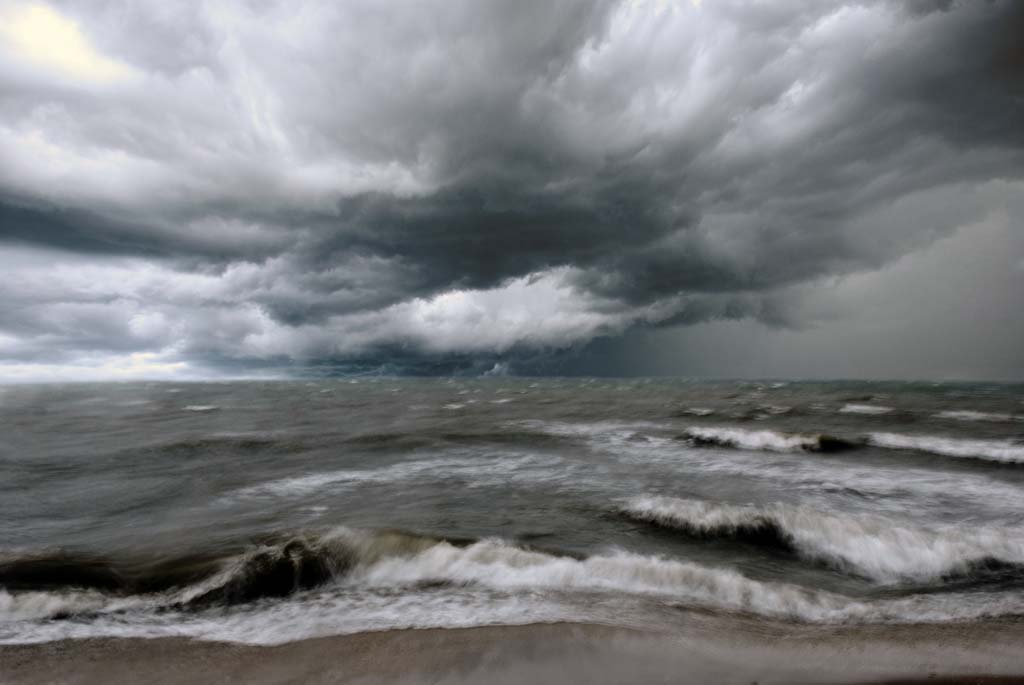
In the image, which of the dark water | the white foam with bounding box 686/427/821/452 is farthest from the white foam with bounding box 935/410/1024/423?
the white foam with bounding box 686/427/821/452

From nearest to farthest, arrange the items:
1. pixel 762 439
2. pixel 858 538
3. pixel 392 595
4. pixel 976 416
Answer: pixel 392 595, pixel 858 538, pixel 762 439, pixel 976 416

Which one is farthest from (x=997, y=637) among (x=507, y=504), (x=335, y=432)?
(x=335, y=432)

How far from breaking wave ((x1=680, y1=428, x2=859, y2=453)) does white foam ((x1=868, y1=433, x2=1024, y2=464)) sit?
210 centimetres

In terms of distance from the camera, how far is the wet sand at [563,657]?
5020mm

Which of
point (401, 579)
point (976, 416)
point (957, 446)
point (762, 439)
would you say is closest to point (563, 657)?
point (401, 579)

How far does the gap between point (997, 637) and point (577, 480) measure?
10305mm

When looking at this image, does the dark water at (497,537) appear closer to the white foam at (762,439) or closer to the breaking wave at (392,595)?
the breaking wave at (392,595)

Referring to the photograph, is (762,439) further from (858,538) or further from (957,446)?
→ (858,538)

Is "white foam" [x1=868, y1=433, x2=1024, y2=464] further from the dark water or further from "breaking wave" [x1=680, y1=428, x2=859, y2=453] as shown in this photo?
"breaking wave" [x1=680, y1=428, x2=859, y2=453]

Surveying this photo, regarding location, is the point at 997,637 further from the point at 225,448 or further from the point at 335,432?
the point at 335,432

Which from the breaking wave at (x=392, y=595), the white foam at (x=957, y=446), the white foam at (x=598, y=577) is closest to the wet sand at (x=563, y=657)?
the breaking wave at (x=392, y=595)

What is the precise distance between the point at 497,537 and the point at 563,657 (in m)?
4.51

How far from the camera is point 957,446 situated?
2164 cm

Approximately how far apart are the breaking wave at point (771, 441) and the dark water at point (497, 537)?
0.60 metres
